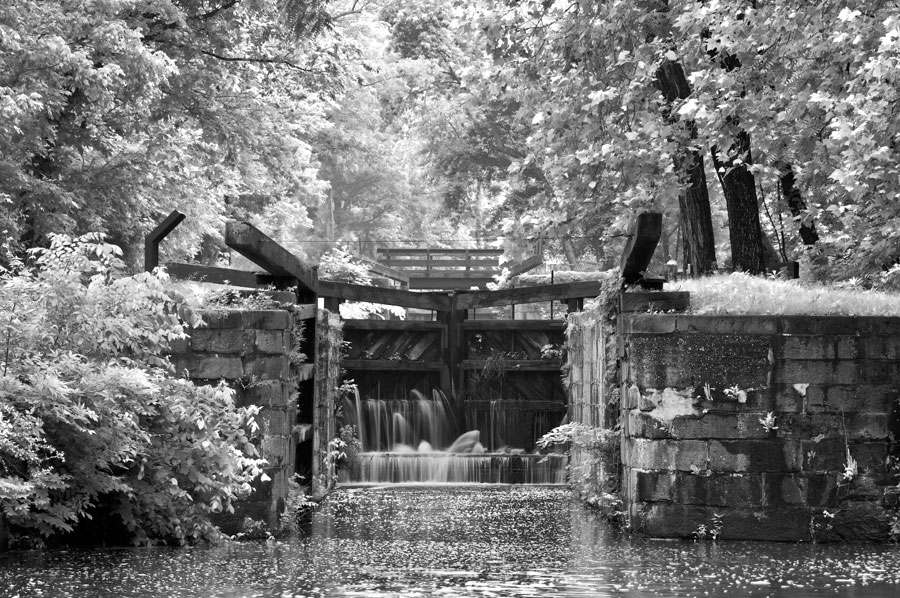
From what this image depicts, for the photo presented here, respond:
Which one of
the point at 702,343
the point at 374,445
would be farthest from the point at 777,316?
the point at 374,445

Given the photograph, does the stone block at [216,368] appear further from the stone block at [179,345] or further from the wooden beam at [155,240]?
the wooden beam at [155,240]

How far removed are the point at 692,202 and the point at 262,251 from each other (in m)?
8.01

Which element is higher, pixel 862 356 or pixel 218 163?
pixel 218 163

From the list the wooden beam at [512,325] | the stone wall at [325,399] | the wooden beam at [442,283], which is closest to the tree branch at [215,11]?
the wooden beam at [512,325]

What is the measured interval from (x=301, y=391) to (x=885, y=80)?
21.0 feet

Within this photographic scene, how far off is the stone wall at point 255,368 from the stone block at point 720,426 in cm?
322

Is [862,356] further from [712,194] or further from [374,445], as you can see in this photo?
[712,194]

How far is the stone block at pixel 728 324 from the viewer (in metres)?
10.2

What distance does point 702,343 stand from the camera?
404 inches

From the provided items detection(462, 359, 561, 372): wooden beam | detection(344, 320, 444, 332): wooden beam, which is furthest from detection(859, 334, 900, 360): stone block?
detection(344, 320, 444, 332): wooden beam

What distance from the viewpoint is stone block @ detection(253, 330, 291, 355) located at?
10180mm

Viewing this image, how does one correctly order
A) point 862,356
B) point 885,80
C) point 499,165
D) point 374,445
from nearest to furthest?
1. point 862,356
2. point 885,80
3. point 374,445
4. point 499,165

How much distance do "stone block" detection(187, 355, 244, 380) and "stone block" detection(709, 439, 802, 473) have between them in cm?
394

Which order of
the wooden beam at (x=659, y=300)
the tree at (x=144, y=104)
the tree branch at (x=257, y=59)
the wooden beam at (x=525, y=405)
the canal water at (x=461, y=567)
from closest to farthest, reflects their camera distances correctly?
the canal water at (x=461, y=567) → the wooden beam at (x=659, y=300) → the tree at (x=144, y=104) → the wooden beam at (x=525, y=405) → the tree branch at (x=257, y=59)
